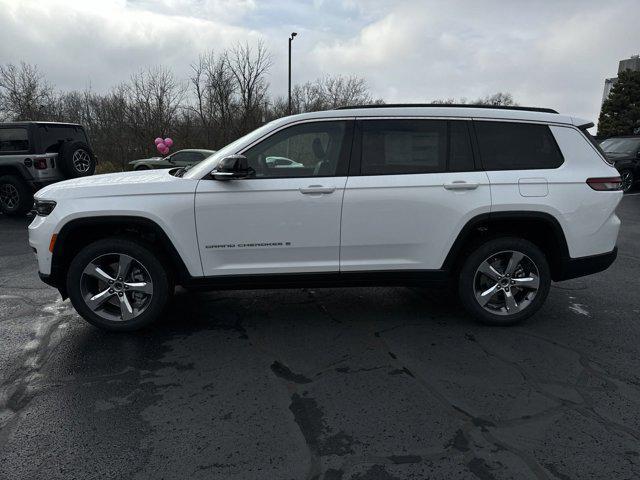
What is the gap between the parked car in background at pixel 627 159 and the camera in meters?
13.6

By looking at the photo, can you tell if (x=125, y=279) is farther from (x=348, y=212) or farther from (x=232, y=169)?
(x=348, y=212)

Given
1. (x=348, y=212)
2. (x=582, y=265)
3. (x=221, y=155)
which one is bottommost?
(x=582, y=265)

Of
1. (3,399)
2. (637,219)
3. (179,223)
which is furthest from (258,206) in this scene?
(637,219)

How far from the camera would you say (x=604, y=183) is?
146 inches

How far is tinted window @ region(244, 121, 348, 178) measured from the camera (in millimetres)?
3594

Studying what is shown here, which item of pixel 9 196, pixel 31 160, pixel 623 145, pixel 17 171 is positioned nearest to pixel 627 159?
pixel 623 145

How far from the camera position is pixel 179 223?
3508 millimetres

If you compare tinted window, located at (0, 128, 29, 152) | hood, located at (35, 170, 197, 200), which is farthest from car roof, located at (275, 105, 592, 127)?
tinted window, located at (0, 128, 29, 152)

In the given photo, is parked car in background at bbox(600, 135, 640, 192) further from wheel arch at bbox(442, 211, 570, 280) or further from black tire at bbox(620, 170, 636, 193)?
wheel arch at bbox(442, 211, 570, 280)

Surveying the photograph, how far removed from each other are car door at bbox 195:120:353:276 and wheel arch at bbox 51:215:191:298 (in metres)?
0.28

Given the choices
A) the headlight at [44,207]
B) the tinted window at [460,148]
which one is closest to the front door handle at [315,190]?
the tinted window at [460,148]

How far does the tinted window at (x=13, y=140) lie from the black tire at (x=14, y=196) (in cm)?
59

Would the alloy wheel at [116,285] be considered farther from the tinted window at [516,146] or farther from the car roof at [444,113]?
the tinted window at [516,146]

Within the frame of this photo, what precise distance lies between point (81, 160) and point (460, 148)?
8.73 metres
